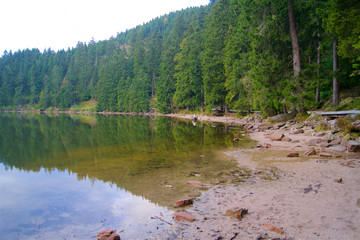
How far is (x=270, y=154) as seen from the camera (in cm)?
1162

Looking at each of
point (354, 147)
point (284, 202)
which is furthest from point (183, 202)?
point (354, 147)

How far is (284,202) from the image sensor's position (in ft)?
19.2

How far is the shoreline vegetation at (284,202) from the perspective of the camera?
15.0 ft

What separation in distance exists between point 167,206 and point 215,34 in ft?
130

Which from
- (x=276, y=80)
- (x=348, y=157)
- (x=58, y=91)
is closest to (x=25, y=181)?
(x=348, y=157)

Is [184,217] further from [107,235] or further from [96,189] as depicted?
[96,189]

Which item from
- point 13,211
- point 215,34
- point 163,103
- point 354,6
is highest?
point 215,34

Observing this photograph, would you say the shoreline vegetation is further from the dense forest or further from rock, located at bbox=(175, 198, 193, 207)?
the dense forest

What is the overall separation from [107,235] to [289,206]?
400 cm

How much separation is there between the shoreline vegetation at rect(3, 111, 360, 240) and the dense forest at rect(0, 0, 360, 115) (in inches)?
312

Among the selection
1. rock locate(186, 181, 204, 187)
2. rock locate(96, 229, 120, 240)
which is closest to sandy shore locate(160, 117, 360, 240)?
rock locate(186, 181, 204, 187)

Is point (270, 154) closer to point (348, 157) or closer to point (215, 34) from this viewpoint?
point (348, 157)

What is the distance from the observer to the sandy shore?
451cm

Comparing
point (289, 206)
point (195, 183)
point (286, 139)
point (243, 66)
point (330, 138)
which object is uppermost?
point (243, 66)
